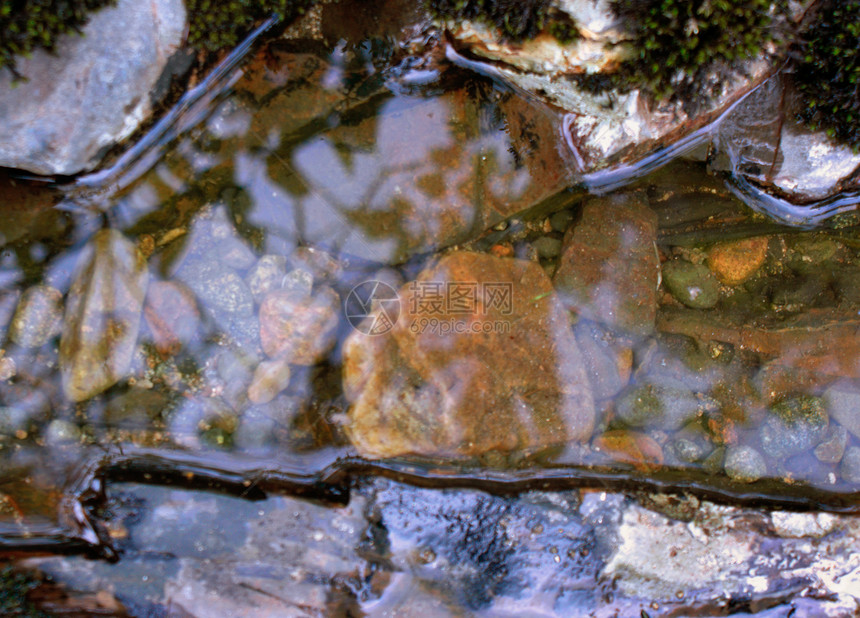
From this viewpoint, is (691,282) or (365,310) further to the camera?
(691,282)

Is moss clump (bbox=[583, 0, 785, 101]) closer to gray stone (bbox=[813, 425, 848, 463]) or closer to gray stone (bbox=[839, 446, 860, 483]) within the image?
gray stone (bbox=[813, 425, 848, 463])

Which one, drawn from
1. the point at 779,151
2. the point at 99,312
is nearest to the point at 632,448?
the point at 779,151

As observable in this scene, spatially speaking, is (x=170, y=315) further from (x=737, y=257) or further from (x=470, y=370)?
(x=737, y=257)

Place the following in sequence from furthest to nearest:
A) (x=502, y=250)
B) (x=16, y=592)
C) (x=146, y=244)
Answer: (x=502, y=250), (x=146, y=244), (x=16, y=592)

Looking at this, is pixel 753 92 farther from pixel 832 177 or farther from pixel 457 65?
pixel 457 65

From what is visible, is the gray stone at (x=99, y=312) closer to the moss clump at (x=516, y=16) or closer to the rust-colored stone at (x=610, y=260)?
the moss clump at (x=516, y=16)

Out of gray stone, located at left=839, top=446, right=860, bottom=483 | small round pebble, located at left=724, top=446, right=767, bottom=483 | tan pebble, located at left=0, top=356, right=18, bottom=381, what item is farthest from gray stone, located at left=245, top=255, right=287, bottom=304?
gray stone, located at left=839, top=446, right=860, bottom=483
